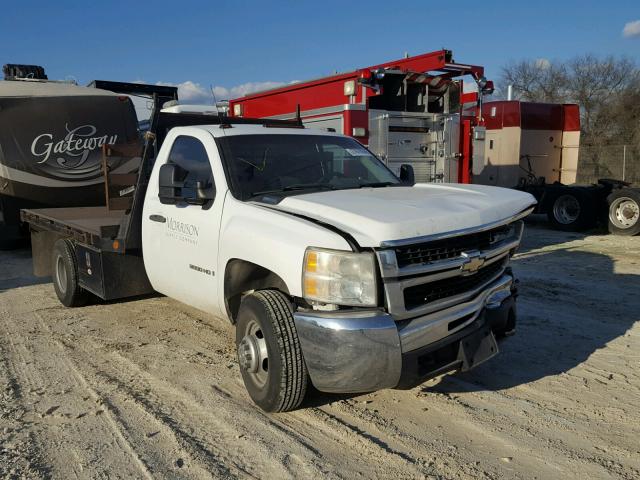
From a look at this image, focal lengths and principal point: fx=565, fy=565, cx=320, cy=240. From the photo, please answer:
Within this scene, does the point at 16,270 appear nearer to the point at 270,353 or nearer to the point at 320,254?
the point at 270,353

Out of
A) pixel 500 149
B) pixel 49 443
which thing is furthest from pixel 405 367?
pixel 500 149

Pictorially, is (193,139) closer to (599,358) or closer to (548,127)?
(599,358)

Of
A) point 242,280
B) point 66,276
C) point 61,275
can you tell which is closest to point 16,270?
point 61,275

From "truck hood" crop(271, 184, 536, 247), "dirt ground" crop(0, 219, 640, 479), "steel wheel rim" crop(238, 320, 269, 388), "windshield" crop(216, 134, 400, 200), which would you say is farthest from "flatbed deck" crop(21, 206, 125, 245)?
"truck hood" crop(271, 184, 536, 247)

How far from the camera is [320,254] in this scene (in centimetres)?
328

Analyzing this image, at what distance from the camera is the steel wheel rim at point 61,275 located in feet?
21.9

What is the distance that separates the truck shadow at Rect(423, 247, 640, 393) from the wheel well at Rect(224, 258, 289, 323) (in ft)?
4.64

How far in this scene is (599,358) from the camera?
475 centimetres

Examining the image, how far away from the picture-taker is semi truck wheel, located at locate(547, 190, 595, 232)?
41.6 feet

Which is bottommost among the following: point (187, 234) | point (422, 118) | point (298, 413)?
point (298, 413)

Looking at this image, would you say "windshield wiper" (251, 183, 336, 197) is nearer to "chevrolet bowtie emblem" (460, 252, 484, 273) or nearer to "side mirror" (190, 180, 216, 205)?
"side mirror" (190, 180, 216, 205)

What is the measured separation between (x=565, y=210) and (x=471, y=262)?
1089 cm

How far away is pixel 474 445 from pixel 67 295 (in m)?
5.10

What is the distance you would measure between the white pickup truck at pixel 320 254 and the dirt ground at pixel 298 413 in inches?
14.6
